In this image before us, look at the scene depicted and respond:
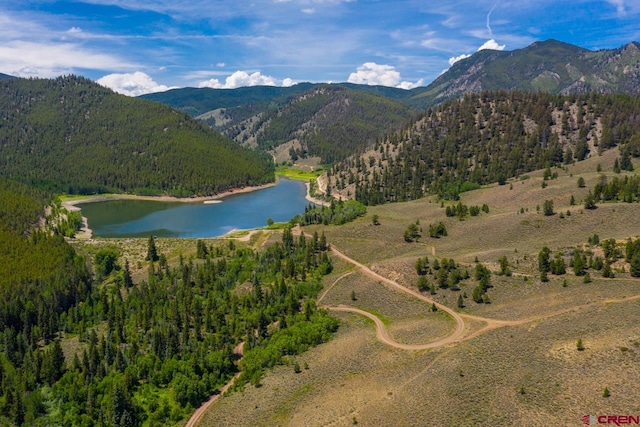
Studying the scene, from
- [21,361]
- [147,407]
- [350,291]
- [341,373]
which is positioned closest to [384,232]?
[350,291]

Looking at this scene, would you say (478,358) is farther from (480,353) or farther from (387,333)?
(387,333)

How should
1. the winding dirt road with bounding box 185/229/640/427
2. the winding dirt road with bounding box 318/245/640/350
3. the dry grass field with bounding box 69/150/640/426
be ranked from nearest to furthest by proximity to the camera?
the dry grass field with bounding box 69/150/640/426 → the winding dirt road with bounding box 185/229/640/427 → the winding dirt road with bounding box 318/245/640/350

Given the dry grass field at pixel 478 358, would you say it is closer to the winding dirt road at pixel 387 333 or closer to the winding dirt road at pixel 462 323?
the winding dirt road at pixel 462 323

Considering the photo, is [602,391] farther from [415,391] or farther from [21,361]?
[21,361]

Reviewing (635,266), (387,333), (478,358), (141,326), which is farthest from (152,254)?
(635,266)

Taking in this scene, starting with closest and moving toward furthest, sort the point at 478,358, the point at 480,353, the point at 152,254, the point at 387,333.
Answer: the point at 478,358
the point at 480,353
the point at 387,333
the point at 152,254

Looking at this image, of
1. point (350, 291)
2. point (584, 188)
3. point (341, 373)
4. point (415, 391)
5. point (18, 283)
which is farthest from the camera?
point (584, 188)

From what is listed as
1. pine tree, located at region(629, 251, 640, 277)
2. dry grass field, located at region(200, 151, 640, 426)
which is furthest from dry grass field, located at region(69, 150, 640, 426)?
pine tree, located at region(629, 251, 640, 277)

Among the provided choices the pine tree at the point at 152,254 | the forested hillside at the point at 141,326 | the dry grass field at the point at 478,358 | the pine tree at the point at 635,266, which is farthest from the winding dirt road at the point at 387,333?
the pine tree at the point at 152,254

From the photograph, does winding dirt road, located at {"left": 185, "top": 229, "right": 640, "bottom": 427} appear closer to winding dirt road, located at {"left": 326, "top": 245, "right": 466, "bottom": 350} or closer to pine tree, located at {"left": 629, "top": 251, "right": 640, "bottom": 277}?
winding dirt road, located at {"left": 326, "top": 245, "right": 466, "bottom": 350}
